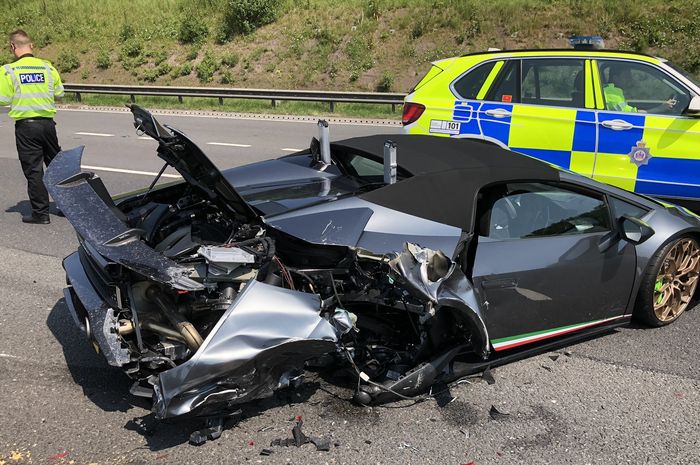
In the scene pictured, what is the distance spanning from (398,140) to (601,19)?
17.7 metres

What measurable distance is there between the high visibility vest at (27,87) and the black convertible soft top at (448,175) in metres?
4.18

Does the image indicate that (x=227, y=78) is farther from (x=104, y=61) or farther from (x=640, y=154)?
(x=640, y=154)

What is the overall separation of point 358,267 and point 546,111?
3.97 metres

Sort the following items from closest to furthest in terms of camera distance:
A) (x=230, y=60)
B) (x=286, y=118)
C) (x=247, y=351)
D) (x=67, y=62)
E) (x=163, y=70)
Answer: (x=247, y=351) < (x=286, y=118) < (x=230, y=60) < (x=163, y=70) < (x=67, y=62)

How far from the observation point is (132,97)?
18859 mm

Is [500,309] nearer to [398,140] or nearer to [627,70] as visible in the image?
[398,140]

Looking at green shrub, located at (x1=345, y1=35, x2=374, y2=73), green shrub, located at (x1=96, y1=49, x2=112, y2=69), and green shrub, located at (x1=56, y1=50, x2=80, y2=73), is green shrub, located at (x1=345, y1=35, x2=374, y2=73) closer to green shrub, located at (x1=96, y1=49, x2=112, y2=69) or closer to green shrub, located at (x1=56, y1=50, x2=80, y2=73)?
green shrub, located at (x1=96, y1=49, x2=112, y2=69)

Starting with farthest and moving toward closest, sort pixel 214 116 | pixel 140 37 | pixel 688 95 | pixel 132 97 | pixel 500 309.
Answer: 1. pixel 140 37
2. pixel 132 97
3. pixel 214 116
4. pixel 688 95
5. pixel 500 309

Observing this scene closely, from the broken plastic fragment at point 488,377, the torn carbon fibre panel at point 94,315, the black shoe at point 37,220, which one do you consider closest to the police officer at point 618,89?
the broken plastic fragment at point 488,377

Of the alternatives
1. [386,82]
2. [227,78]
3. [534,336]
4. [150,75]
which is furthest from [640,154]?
[150,75]

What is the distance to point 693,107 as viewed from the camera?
5754mm

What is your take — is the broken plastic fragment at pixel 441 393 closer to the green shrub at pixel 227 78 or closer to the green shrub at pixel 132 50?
the green shrub at pixel 227 78

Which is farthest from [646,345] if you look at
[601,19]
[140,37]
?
[140,37]

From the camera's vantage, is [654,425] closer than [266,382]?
No
